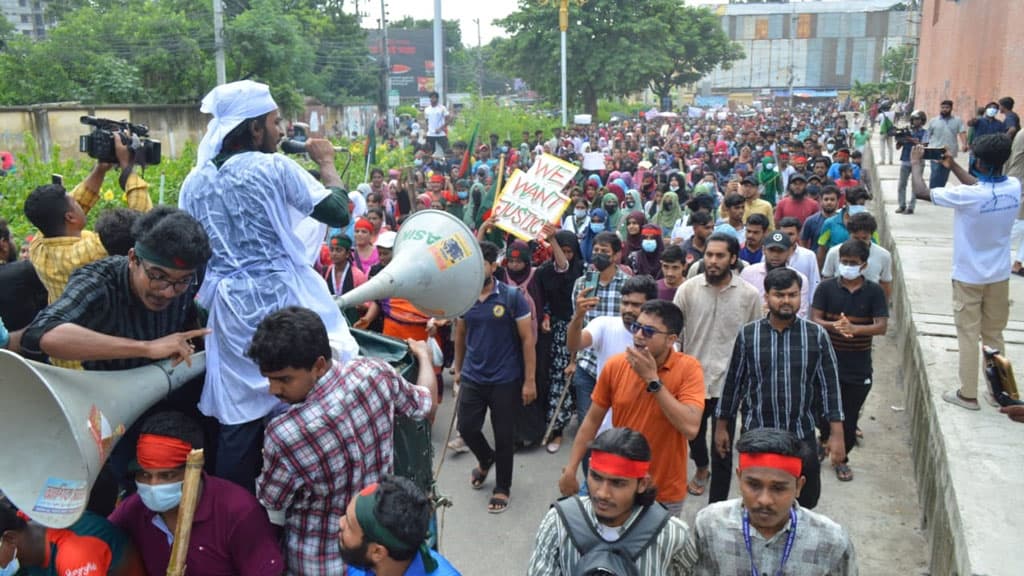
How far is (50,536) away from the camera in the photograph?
2.43 meters

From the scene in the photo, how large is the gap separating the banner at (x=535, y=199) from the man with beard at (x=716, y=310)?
200 centimetres

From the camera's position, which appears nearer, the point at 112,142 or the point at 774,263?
the point at 112,142

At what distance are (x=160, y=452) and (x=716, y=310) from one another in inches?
131

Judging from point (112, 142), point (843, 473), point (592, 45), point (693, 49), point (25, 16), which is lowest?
point (843, 473)

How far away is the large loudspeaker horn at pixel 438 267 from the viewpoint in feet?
10.1

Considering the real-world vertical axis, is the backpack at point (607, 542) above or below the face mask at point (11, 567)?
below

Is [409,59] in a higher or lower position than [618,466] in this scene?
higher

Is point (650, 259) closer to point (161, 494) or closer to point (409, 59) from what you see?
point (161, 494)

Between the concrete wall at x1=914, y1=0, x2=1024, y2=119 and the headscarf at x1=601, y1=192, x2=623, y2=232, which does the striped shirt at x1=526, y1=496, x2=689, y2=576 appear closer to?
the headscarf at x1=601, y1=192, x2=623, y2=232

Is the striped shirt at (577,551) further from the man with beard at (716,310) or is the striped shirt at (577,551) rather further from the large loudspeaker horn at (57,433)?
the man with beard at (716,310)

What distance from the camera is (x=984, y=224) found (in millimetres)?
4902

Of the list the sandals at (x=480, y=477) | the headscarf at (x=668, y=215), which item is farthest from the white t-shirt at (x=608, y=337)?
the headscarf at (x=668, y=215)

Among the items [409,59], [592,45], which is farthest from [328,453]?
[409,59]

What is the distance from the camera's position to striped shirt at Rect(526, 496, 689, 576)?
259cm
